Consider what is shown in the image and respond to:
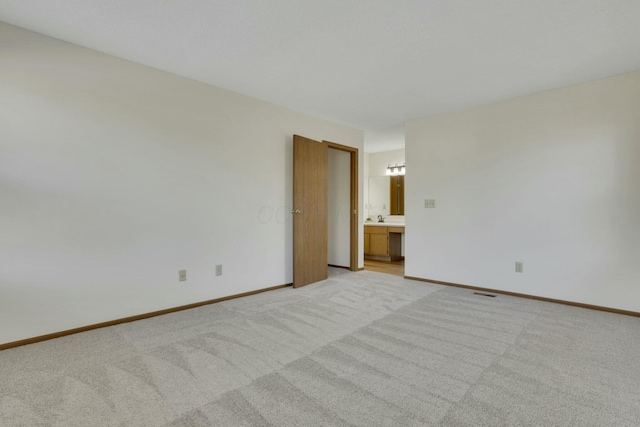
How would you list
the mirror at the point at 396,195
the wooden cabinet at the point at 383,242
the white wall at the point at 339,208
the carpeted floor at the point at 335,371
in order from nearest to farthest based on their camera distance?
the carpeted floor at the point at 335,371, the white wall at the point at 339,208, the wooden cabinet at the point at 383,242, the mirror at the point at 396,195

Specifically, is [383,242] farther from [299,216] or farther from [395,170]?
[299,216]

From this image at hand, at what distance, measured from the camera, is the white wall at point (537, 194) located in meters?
3.00

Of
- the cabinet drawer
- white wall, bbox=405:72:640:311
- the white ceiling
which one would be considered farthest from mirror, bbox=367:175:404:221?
the white ceiling

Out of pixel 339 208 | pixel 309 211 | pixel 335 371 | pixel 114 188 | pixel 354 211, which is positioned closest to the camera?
pixel 335 371

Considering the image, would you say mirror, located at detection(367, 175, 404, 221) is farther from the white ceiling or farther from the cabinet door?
the white ceiling

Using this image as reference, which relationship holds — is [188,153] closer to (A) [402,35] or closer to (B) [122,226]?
(B) [122,226]

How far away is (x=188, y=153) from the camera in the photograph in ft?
10.1

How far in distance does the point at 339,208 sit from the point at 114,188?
3382mm

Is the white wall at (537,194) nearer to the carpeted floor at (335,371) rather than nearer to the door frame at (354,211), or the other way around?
the carpeted floor at (335,371)

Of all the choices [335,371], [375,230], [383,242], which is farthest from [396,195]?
[335,371]

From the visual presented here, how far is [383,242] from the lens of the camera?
20.3 feet

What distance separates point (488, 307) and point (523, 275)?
781 millimetres

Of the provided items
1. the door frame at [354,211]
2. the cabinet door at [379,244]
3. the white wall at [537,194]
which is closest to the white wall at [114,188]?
the door frame at [354,211]

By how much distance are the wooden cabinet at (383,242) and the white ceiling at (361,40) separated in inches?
127
